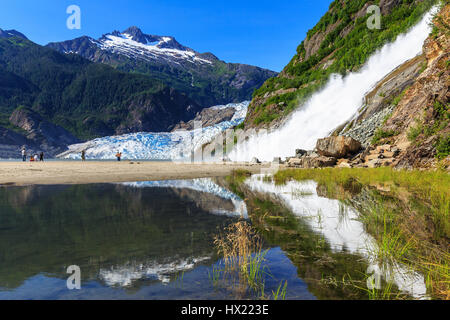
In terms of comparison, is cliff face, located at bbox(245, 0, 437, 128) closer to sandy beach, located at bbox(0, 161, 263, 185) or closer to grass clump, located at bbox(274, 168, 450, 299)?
sandy beach, located at bbox(0, 161, 263, 185)

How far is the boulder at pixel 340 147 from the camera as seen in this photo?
2803 centimetres

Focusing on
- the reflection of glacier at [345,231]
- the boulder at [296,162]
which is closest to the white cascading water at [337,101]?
the boulder at [296,162]

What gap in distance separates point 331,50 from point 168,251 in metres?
64.4

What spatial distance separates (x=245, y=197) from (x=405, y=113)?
775 inches

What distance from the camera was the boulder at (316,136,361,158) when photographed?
28.0m

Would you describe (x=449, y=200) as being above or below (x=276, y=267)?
above

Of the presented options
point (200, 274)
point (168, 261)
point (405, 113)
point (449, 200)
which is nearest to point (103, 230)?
point (168, 261)

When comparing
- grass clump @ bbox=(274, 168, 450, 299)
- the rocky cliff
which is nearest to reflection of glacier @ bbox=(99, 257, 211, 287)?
grass clump @ bbox=(274, 168, 450, 299)

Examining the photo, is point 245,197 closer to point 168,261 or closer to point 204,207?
point 204,207

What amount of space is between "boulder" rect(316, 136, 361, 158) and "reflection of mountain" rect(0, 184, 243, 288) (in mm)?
19305

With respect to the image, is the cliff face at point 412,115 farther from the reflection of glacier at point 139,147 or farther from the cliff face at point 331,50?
the reflection of glacier at point 139,147

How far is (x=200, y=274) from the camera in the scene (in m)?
5.16

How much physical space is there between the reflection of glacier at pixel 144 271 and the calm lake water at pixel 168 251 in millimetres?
16
